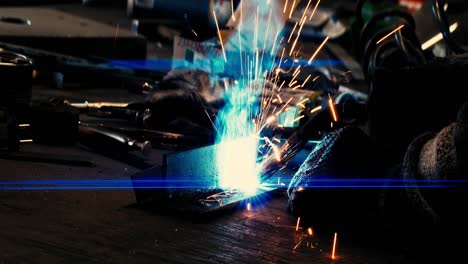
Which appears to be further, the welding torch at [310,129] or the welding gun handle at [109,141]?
the welding gun handle at [109,141]

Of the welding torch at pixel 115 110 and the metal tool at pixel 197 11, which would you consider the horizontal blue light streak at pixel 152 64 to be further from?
the welding torch at pixel 115 110

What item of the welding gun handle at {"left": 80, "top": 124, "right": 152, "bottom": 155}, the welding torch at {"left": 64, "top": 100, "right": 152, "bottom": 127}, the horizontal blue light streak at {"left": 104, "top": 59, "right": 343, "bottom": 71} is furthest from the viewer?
the horizontal blue light streak at {"left": 104, "top": 59, "right": 343, "bottom": 71}

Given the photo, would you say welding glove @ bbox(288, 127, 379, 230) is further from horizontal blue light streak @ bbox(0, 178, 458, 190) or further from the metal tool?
the metal tool

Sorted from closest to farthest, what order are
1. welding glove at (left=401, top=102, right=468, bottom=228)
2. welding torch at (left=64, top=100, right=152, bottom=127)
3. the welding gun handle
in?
welding glove at (left=401, top=102, right=468, bottom=228) → the welding gun handle → welding torch at (left=64, top=100, right=152, bottom=127)

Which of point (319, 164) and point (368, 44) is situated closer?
point (319, 164)

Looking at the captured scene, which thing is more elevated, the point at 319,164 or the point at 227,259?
the point at 319,164

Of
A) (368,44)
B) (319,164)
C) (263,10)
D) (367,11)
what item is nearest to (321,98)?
(368,44)

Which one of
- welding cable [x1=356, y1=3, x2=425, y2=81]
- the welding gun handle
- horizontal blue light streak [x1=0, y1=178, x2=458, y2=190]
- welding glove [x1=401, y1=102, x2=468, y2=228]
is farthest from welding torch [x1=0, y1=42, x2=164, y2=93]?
welding glove [x1=401, y1=102, x2=468, y2=228]

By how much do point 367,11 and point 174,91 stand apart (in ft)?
19.5

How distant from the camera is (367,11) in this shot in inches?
423

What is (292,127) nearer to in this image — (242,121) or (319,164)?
(242,121)

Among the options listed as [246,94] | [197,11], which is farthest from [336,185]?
[197,11]

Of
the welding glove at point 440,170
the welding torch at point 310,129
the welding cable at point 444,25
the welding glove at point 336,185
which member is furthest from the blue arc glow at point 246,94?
the welding cable at point 444,25

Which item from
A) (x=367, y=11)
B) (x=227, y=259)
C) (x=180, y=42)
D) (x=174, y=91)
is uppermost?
(x=367, y=11)
